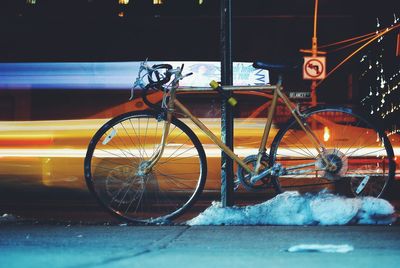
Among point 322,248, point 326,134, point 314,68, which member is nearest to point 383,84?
point 314,68

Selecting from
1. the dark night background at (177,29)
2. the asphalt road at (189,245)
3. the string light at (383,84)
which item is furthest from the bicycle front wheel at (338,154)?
the string light at (383,84)

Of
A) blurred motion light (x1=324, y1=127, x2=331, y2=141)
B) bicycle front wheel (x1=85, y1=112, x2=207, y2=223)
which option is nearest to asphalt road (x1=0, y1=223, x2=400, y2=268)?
bicycle front wheel (x1=85, y1=112, x2=207, y2=223)

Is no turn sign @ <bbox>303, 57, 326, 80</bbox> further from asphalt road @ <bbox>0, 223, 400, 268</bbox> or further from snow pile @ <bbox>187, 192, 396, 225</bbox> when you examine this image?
asphalt road @ <bbox>0, 223, 400, 268</bbox>

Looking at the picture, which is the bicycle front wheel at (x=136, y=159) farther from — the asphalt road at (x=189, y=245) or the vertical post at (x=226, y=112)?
the asphalt road at (x=189, y=245)

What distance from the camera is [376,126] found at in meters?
4.70

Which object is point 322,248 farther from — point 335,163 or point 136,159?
point 136,159

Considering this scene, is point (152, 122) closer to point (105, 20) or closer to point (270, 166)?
point (270, 166)

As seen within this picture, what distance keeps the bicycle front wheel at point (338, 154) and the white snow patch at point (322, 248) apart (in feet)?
4.03

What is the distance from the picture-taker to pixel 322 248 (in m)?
3.33

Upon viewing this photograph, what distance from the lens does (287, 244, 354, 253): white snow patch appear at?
3246 mm

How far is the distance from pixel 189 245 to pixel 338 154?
1.81 meters

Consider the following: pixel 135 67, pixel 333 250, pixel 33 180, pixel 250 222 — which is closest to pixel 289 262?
pixel 333 250

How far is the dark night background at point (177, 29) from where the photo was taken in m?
19.2

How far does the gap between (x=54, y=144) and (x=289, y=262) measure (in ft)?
21.0
